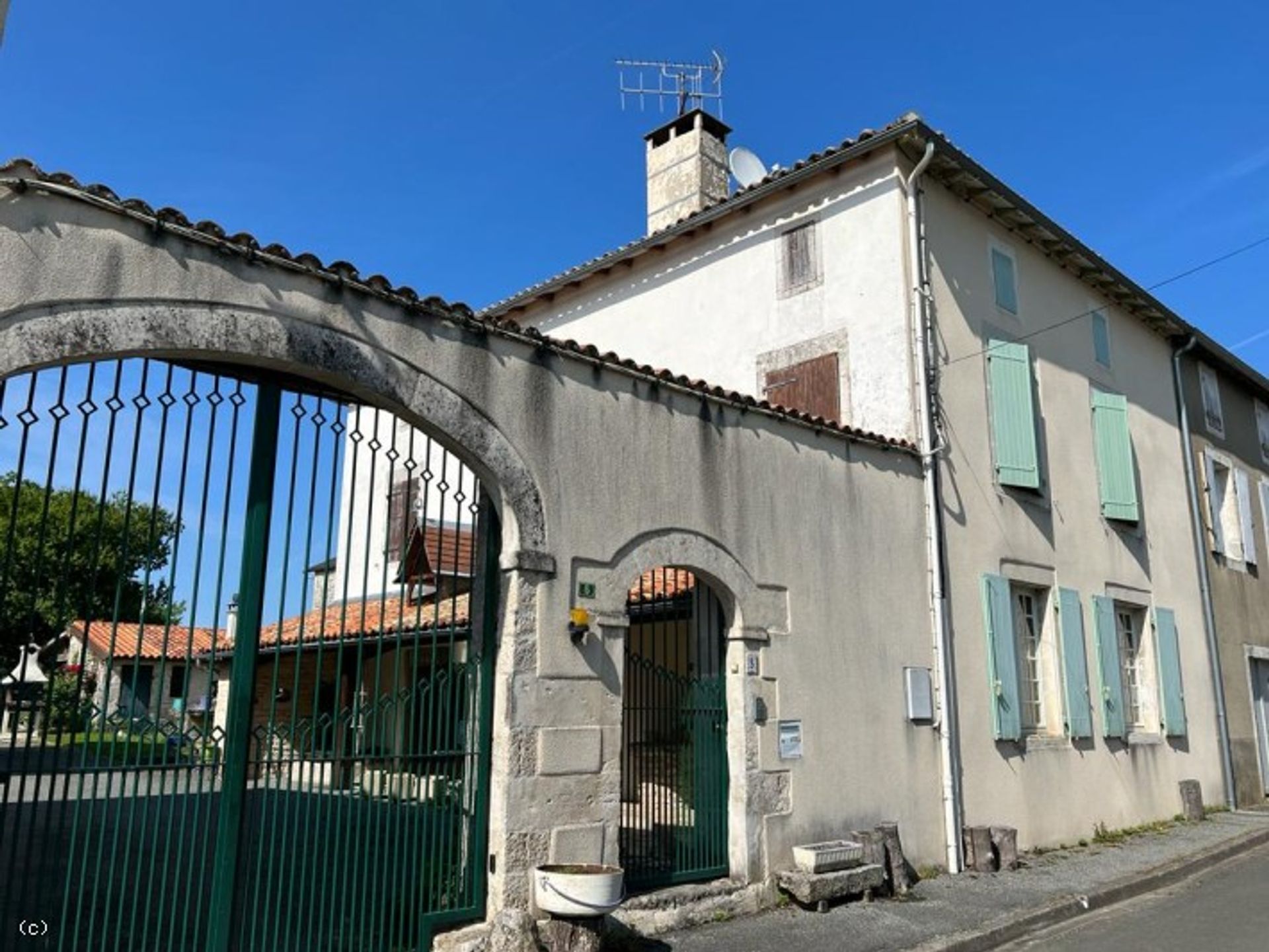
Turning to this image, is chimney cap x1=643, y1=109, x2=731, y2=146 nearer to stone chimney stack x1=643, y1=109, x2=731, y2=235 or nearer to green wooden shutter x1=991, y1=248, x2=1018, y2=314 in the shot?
stone chimney stack x1=643, y1=109, x2=731, y2=235

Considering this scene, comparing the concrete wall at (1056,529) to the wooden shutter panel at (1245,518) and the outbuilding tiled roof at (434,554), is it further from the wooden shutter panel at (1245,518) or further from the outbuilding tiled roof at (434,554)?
the outbuilding tiled roof at (434,554)

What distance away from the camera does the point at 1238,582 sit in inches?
580

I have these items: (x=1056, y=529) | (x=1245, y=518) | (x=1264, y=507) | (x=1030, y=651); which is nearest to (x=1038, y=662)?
(x=1030, y=651)

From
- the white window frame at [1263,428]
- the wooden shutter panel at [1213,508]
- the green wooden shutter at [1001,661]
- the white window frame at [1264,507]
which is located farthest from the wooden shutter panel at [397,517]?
the white window frame at [1263,428]

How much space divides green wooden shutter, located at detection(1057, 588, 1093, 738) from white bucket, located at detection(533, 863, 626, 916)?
6.71 meters

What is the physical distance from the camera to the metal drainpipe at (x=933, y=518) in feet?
28.3

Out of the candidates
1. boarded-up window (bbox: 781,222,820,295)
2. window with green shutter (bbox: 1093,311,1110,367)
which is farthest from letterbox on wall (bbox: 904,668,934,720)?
window with green shutter (bbox: 1093,311,1110,367)

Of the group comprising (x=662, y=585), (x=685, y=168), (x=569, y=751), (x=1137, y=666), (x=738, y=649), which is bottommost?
(x=569, y=751)

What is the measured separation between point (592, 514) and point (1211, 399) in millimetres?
12887

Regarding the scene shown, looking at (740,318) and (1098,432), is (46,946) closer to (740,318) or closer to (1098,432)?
(740,318)

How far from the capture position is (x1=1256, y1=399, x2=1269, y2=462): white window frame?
16703 millimetres

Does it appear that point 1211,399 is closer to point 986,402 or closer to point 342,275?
point 986,402

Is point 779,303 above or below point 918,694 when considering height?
above

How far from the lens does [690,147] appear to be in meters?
13.8
